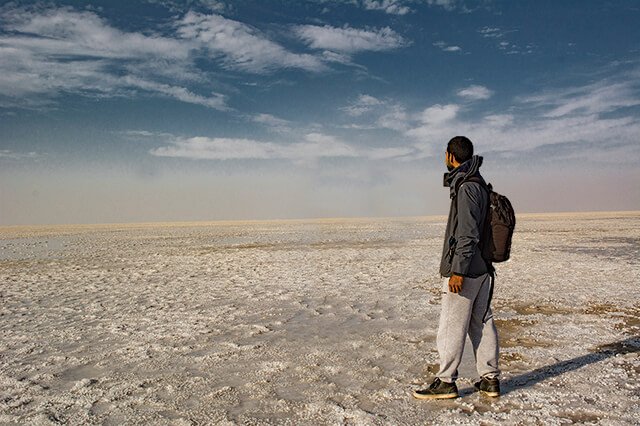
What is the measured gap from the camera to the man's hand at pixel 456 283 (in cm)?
364

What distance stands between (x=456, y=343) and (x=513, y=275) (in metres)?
9.30

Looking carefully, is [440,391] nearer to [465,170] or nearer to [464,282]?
[464,282]

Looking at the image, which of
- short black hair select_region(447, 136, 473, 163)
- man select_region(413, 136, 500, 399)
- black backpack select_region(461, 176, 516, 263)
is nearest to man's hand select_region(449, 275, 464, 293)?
man select_region(413, 136, 500, 399)

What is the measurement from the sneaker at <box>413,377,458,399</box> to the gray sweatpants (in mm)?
61

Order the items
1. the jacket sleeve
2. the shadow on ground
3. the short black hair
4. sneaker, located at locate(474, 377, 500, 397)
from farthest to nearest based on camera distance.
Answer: the shadow on ground, sneaker, located at locate(474, 377, 500, 397), the short black hair, the jacket sleeve

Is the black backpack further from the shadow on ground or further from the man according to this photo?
the shadow on ground

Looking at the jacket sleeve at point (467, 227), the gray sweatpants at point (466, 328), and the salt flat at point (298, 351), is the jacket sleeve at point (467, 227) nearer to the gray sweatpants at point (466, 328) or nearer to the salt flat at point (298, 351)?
the gray sweatpants at point (466, 328)

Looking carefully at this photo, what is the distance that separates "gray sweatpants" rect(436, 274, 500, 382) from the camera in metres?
3.80

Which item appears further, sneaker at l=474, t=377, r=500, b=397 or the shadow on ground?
the shadow on ground

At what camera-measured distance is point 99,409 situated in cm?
399

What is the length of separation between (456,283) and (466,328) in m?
0.47

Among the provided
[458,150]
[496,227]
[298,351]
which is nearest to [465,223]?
[496,227]

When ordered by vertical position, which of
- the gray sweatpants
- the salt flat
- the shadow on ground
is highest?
the gray sweatpants

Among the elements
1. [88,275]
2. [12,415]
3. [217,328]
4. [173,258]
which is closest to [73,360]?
[12,415]
